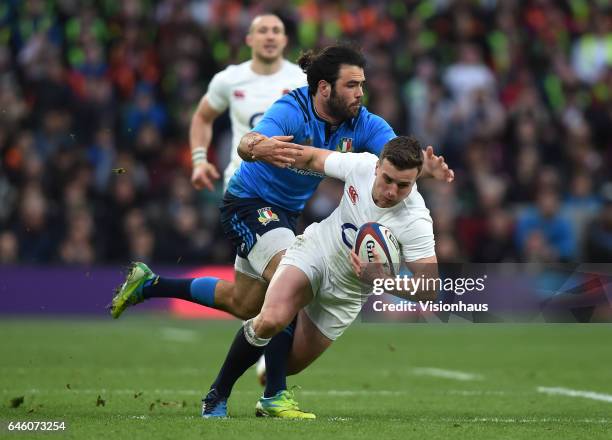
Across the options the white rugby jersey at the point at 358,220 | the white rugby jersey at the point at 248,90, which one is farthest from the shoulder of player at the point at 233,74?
the white rugby jersey at the point at 358,220

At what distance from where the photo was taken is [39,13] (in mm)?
18969

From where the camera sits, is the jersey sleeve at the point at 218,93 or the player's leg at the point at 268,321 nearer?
the player's leg at the point at 268,321

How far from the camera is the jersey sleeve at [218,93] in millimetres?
10289

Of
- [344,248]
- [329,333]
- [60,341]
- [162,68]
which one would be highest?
[162,68]

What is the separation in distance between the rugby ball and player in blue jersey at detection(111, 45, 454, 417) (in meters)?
0.55

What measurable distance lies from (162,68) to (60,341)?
6048 millimetres

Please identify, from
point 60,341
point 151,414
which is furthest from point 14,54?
point 151,414

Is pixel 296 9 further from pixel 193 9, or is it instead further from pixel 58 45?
pixel 58 45

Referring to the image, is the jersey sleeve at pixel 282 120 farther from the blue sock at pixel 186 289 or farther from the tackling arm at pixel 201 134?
the tackling arm at pixel 201 134

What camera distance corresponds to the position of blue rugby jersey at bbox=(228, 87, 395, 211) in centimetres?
812

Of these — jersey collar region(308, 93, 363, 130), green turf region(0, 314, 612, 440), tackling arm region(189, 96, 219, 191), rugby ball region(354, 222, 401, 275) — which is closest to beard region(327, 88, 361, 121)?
jersey collar region(308, 93, 363, 130)

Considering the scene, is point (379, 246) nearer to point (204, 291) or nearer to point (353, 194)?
point (353, 194)

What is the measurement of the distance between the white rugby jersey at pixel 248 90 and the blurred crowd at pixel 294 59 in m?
6.40

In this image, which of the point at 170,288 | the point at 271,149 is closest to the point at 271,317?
the point at 271,149
